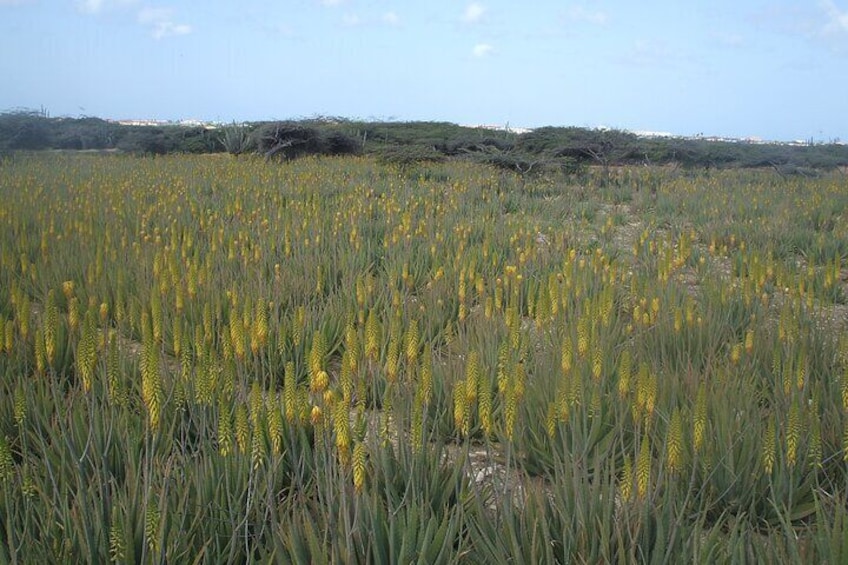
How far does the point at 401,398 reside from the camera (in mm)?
2641

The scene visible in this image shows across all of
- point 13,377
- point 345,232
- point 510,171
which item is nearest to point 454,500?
point 13,377

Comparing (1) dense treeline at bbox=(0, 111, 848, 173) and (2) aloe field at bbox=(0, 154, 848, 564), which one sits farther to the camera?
(1) dense treeline at bbox=(0, 111, 848, 173)

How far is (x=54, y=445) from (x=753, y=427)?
8.06ft

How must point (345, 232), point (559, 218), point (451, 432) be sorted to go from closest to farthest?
point (451, 432), point (345, 232), point (559, 218)

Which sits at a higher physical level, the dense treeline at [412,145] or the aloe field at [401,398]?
the dense treeline at [412,145]

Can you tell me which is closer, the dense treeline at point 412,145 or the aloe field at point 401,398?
the aloe field at point 401,398

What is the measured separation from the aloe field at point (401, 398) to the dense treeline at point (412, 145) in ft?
27.7

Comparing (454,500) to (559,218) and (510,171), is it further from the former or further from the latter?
(510,171)

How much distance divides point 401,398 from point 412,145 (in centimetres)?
1736

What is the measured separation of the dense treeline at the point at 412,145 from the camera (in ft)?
53.4

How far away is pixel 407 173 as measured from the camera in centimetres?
1416

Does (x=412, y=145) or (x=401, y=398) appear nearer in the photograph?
(x=401, y=398)

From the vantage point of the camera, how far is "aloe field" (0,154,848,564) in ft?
6.06

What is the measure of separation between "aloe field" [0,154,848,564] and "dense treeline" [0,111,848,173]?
845 cm
